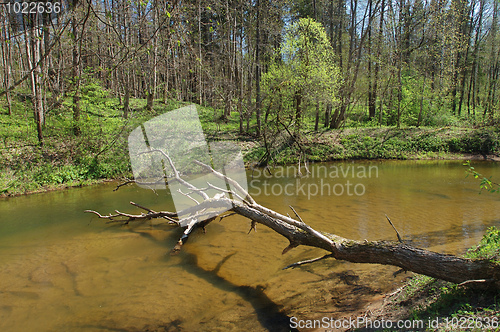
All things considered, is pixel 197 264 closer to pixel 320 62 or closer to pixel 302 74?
pixel 302 74

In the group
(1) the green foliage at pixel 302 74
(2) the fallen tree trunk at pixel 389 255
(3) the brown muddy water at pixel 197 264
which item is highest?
(1) the green foliage at pixel 302 74

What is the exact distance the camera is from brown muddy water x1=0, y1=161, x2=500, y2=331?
4.01 metres

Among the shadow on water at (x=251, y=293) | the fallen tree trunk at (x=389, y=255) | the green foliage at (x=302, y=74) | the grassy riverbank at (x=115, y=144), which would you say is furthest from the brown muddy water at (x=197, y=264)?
the green foliage at (x=302, y=74)

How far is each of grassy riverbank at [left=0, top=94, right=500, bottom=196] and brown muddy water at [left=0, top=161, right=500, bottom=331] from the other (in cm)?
193

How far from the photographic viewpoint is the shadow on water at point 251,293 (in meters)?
3.76

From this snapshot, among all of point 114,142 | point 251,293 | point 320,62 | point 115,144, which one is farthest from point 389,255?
point 320,62

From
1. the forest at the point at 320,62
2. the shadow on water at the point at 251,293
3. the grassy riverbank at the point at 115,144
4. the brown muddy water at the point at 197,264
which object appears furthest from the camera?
the forest at the point at 320,62

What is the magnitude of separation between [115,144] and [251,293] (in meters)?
12.1

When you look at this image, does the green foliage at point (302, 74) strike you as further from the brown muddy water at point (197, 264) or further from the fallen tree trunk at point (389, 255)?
the fallen tree trunk at point (389, 255)

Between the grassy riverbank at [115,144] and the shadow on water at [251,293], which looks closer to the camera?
the shadow on water at [251,293]

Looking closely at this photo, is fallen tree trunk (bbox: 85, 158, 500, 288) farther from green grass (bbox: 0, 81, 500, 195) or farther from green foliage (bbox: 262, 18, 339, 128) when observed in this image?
green foliage (bbox: 262, 18, 339, 128)

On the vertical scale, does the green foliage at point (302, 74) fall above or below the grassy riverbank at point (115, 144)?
above

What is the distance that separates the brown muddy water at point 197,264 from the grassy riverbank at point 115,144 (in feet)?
6.34

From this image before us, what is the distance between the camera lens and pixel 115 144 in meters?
14.2
